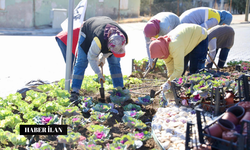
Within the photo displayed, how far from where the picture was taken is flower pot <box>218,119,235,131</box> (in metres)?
1.91

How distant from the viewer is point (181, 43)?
3.34 metres

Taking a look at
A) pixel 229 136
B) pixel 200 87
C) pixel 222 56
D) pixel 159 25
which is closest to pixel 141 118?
pixel 200 87

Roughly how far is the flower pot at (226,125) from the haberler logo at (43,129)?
150 cm

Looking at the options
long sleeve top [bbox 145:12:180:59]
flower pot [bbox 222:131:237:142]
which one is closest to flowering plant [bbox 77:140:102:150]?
flower pot [bbox 222:131:237:142]

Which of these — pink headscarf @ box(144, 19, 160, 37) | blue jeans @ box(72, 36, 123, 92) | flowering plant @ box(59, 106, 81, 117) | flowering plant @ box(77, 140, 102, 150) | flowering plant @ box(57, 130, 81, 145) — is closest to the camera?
flowering plant @ box(77, 140, 102, 150)

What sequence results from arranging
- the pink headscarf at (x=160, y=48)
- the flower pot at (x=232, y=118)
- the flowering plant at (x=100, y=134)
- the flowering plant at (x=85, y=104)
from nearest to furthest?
the flower pot at (x=232, y=118), the flowering plant at (x=100, y=134), the pink headscarf at (x=160, y=48), the flowering plant at (x=85, y=104)

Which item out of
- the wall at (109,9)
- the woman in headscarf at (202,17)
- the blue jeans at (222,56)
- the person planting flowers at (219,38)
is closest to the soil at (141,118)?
the blue jeans at (222,56)

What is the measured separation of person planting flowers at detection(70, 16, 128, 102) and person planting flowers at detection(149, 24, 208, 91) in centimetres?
45

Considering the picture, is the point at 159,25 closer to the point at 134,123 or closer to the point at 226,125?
the point at 134,123

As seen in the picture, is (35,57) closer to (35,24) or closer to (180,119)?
(180,119)

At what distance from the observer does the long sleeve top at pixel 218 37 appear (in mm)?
5070

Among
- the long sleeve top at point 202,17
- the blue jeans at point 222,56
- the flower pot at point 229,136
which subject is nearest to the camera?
the flower pot at point 229,136

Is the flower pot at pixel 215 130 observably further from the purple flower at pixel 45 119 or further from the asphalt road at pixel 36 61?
the asphalt road at pixel 36 61

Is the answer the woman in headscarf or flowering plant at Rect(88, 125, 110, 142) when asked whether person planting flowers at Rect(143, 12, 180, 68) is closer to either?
the woman in headscarf
